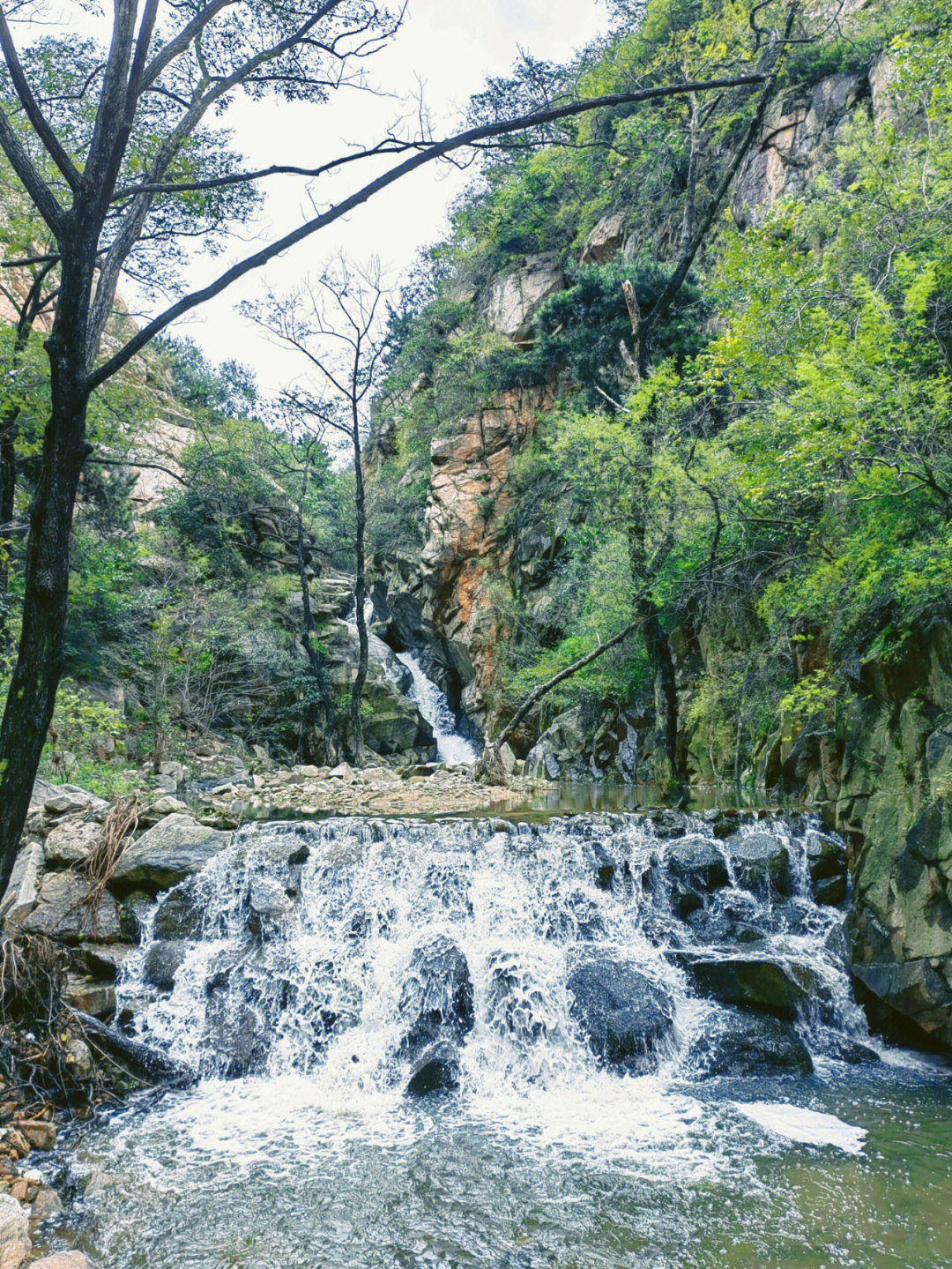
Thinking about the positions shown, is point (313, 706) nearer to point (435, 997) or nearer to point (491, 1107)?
point (435, 997)

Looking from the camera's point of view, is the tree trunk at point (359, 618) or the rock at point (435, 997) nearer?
the rock at point (435, 997)

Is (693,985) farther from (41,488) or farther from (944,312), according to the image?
(944,312)

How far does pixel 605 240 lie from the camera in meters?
22.6

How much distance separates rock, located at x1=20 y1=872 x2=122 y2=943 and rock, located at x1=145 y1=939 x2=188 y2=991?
0.41 m

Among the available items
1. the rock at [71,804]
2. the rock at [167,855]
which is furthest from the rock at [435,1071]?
the rock at [71,804]

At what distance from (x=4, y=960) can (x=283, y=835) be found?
3.43 metres

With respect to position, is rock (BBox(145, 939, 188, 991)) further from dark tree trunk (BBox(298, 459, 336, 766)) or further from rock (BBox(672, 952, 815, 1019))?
dark tree trunk (BBox(298, 459, 336, 766))

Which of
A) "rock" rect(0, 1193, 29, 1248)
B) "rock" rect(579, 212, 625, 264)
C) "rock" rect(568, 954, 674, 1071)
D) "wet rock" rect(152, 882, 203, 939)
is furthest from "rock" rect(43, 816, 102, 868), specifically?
"rock" rect(579, 212, 625, 264)

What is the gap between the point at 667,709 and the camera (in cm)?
1272

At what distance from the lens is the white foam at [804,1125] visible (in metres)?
4.33

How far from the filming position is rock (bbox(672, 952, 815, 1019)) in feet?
19.4

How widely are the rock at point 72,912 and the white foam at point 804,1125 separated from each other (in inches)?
224

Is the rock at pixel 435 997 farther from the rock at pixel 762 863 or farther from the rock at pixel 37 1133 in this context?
the rock at pixel 762 863

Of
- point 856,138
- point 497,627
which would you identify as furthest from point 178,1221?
point 497,627
